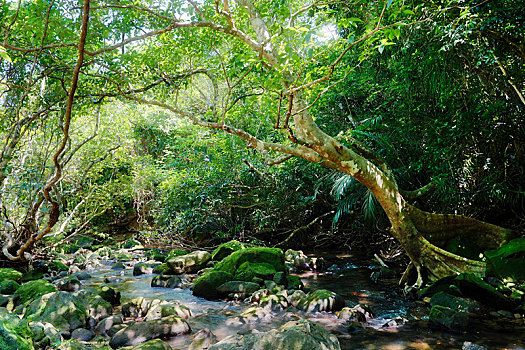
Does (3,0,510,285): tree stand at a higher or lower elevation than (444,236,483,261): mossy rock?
higher

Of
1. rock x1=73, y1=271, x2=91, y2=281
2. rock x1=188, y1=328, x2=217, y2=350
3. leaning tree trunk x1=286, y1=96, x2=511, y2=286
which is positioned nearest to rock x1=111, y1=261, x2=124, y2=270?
rock x1=73, y1=271, x2=91, y2=281

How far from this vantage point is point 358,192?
8109 millimetres

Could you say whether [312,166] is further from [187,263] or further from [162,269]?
[162,269]

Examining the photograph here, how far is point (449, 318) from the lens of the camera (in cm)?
437

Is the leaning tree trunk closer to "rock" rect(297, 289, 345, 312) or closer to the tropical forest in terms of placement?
the tropical forest

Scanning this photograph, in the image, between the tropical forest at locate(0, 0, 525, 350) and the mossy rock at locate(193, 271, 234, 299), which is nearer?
the tropical forest at locate(0, 0, 525, 350)

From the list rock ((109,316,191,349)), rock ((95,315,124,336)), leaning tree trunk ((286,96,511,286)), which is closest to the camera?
rock ((109,316,191,349))

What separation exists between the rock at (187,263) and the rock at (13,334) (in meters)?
6.23

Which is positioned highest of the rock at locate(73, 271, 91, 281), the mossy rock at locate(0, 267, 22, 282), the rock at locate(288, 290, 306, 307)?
the mossy rock at locate(0, 267, 22, 282)

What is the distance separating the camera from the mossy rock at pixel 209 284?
6410 mm

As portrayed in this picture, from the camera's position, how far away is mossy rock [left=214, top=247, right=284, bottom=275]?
7426mm

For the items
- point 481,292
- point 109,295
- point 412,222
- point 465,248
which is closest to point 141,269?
point 109,295

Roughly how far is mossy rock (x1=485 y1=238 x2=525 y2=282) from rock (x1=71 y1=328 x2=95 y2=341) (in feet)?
18.5

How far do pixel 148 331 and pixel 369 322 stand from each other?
9.43 ft
